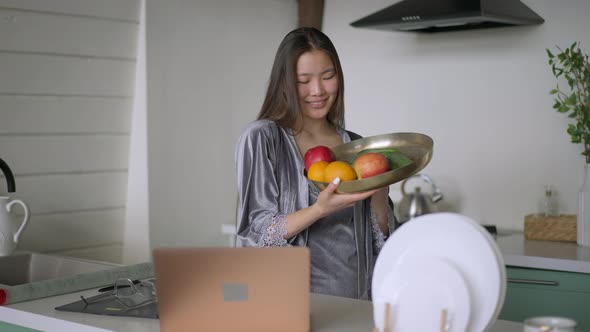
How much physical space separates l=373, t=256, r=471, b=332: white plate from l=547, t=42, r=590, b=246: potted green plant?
180 centimetres

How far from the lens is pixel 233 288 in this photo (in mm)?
1424

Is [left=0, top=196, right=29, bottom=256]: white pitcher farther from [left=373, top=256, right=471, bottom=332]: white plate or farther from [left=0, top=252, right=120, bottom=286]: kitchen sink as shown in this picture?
[left=373, top=256, right=471, bottom=332]: white plate

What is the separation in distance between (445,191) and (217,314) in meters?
2.27

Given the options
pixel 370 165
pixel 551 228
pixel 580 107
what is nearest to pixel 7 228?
pixel 370 165

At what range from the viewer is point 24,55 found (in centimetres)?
280

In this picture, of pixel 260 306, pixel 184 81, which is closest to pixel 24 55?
pixel 184 81

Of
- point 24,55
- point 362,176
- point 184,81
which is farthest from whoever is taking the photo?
point 184,81

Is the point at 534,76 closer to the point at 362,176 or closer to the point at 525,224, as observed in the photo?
the point at 525,224

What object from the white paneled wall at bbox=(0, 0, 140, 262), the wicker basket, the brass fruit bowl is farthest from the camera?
the wicker basket

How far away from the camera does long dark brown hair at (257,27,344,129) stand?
2.09 m

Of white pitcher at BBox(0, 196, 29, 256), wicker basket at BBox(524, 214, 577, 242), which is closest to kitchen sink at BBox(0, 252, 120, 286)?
white pitcher at BBox(0, 196, 29, 256)

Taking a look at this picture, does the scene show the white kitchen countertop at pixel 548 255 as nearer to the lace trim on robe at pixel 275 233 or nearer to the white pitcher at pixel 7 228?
the lace trim on robe at pixel 275 233

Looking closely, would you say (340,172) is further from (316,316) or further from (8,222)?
(8,222)

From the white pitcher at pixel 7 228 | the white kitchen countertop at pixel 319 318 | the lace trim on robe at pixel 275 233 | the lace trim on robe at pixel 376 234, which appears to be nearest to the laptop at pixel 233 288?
the white kitchen countertop at pixel 319 318
